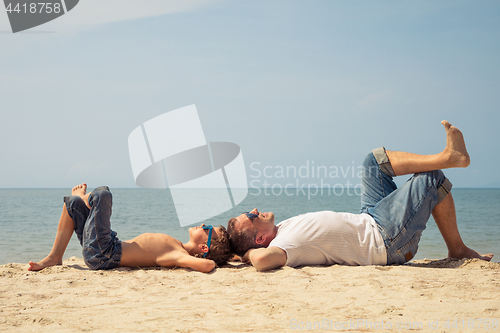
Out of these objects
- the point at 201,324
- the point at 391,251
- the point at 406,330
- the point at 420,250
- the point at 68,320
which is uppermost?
the point at 68,320

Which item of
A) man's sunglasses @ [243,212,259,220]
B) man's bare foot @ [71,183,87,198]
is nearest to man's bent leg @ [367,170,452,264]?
man's sunglasses @ [243,212,259,220]

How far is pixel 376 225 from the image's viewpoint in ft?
11.1

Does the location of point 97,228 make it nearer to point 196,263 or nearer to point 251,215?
point 196,263

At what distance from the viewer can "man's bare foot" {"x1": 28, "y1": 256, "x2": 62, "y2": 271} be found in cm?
343

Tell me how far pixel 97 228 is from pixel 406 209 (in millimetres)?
2852

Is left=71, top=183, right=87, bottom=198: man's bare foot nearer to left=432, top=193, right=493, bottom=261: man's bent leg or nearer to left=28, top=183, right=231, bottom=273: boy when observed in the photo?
left=28, top=183, right=231, bottom=273: boy

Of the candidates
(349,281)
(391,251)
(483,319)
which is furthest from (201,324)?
(391,251)

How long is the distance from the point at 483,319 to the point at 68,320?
2.28 meters

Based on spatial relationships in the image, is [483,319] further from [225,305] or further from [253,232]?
[253,232]

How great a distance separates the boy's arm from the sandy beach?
74mm

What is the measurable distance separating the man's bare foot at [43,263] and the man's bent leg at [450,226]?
377cm

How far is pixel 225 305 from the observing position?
2299mm

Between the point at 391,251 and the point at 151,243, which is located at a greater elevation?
the point at 151,243

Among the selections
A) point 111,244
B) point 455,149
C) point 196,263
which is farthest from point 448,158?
point 111,244
